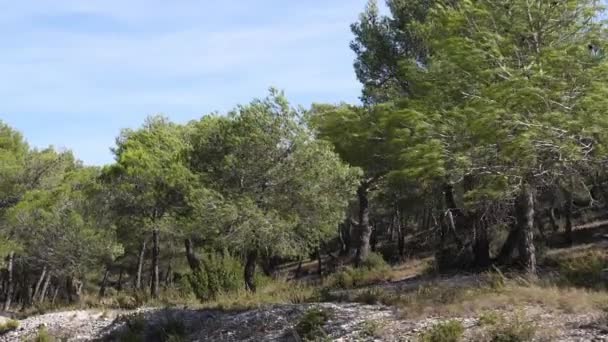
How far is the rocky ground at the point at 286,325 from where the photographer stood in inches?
393

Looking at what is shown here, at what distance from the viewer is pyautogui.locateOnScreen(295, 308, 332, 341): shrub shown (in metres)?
11.9

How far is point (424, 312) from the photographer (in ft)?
39.4

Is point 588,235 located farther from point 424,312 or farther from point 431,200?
point 424,312

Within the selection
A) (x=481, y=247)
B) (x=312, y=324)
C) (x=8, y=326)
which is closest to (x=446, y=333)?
(x=312, y=324)

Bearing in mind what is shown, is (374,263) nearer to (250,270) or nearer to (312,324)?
(250,270)

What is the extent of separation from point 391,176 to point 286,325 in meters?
7.68

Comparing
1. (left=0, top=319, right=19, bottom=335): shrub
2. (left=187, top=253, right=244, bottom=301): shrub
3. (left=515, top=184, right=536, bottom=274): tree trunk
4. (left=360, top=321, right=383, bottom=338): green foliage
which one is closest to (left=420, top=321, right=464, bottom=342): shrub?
(left=360, top=321, right=383, bottom=338): green foliage

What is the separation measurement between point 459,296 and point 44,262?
81.0 ft

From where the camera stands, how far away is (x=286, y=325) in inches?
519

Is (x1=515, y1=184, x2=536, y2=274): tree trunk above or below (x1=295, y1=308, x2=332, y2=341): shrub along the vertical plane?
above

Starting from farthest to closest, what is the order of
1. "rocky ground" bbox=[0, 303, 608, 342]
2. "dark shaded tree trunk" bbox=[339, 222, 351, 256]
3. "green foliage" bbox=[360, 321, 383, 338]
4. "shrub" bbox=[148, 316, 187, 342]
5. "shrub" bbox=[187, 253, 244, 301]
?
"dark shaded tree trunk" bbox=[339, 222, 351, 256]
"shrub" bbox=[187, 253, 244, 301]
"shrub" bbox=[148, 316, 187, 342]
"green foliage" bbox=[360, 321, 383, 338]
"rocky ground" bbox=[0, 303, 608, 342]

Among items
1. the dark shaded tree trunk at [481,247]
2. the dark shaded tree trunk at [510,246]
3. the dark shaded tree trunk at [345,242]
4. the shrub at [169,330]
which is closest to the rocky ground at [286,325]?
the shrub at [169,330]

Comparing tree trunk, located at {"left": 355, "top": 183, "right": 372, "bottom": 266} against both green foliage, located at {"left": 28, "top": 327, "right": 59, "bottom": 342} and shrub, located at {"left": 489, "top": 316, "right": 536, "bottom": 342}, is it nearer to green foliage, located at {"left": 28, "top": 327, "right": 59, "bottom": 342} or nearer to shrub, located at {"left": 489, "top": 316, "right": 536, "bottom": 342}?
green foliage, located at {"left": 28, "top": 327, "right": 59, "bottom": 342}

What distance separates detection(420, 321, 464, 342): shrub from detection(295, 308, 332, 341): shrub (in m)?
2.27
